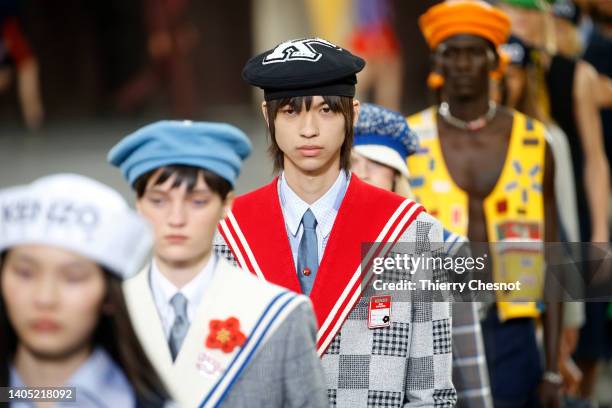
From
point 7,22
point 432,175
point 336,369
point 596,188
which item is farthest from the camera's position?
point 7,22

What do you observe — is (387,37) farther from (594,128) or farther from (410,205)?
(410,205)

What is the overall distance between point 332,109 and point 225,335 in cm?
107

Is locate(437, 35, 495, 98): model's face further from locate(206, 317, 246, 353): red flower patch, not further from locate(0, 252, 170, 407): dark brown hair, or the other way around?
locate(0, 252, 170, 407): dark brown hair

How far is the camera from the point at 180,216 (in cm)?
441

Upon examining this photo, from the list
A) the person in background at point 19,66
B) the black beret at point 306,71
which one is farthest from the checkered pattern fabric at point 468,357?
the person in background at point 19,66

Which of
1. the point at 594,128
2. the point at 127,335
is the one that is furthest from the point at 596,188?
the point at 127,335

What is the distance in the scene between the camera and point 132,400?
3.98m

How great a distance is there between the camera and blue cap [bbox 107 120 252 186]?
14.4ft

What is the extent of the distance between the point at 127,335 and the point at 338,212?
1.41 m

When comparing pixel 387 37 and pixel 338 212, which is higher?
pixel 387 37

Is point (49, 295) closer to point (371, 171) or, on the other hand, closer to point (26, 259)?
point (26, 259)

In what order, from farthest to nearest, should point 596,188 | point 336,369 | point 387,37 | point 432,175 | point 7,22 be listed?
point 387,37
point 7,22
point 596,188
point 432,175
point 336,369

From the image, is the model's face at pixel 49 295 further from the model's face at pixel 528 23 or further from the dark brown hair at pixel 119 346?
the model's face at pixel 528 23

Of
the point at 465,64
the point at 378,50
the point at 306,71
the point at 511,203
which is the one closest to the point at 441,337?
the point at 306,71
